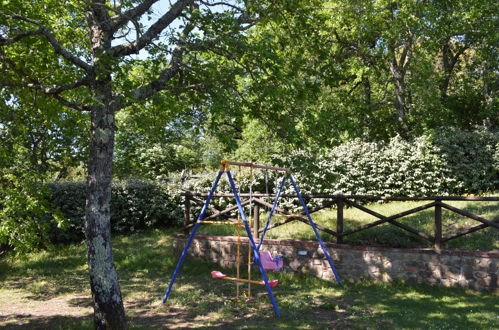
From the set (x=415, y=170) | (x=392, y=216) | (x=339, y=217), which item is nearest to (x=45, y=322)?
(x=339, y=217)

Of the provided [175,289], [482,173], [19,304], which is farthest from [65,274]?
[482,173]

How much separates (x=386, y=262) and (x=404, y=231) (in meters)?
1.11

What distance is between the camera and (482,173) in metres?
13.0

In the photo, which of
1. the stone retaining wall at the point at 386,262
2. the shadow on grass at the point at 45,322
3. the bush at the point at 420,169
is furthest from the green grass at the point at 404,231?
the shadow on grass at the point at 45,322

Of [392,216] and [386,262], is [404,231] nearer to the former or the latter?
[392,216]

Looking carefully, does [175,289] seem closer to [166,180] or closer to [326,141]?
[326,141]

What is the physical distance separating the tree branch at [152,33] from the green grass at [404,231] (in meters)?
4.63

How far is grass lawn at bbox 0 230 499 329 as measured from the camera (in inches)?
238

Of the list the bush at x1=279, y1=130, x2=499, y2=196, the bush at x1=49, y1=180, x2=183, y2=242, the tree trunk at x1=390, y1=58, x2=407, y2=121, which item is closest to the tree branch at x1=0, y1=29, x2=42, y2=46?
the bush at x1=279, y1=130, x2=499, y2=196

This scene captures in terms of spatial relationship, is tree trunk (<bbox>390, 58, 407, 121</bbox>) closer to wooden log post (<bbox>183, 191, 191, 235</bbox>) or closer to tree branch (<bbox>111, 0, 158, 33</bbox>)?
wooden log post (<bbox>183, 191, 191, 235</bbox>)

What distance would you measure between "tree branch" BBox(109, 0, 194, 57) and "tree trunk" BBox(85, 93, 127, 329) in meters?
0.85

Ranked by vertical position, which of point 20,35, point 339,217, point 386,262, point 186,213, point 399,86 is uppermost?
point 399,86

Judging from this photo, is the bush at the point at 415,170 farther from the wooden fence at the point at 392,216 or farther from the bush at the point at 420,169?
the wooden fence at the point at 392,216

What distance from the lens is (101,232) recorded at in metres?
5.60
